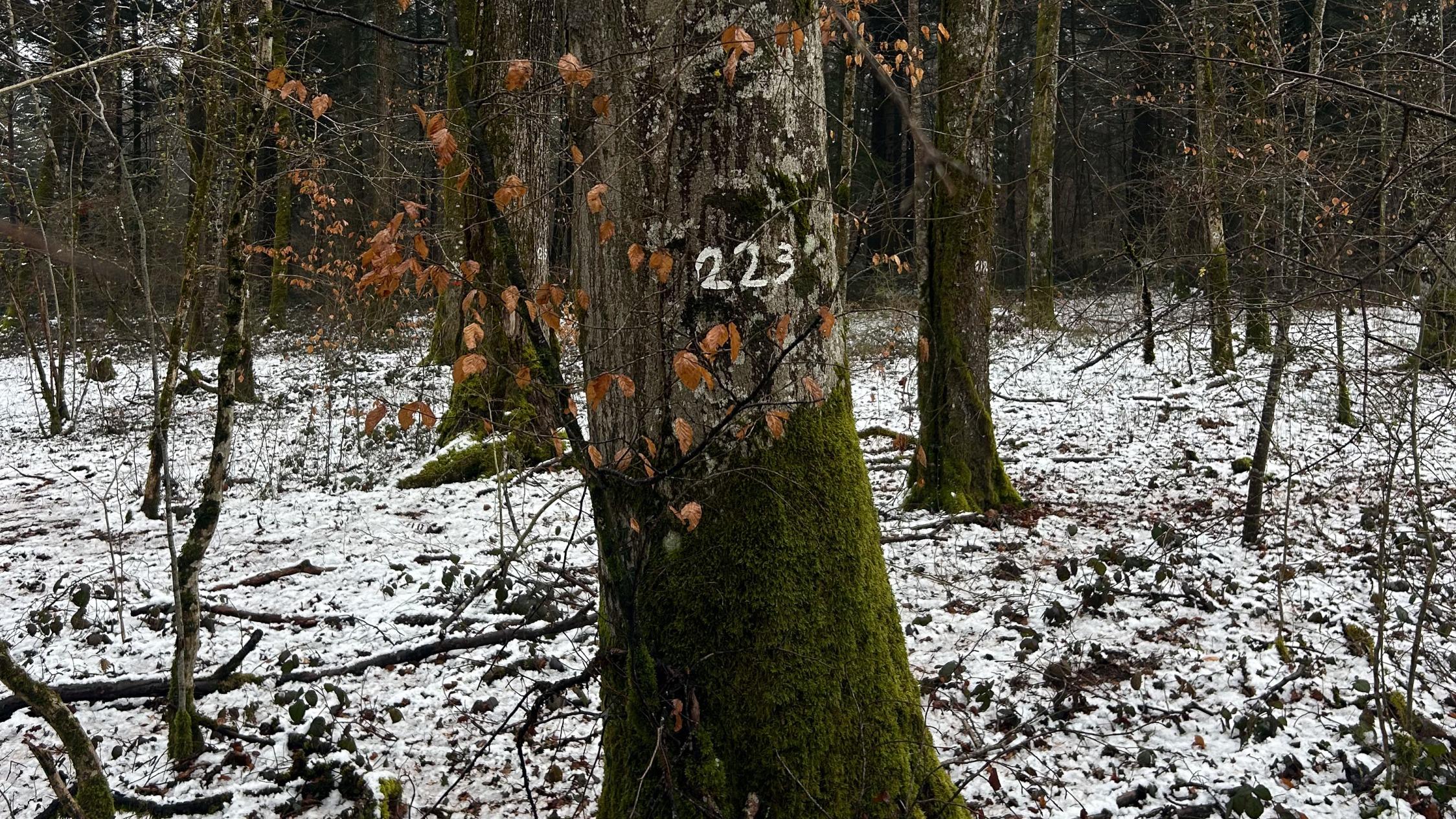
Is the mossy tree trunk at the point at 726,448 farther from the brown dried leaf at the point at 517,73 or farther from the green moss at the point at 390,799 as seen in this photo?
the green moss at the point at 390,799

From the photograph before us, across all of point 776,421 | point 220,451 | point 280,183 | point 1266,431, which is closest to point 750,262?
point 776,421

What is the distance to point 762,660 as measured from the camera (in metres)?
2.21

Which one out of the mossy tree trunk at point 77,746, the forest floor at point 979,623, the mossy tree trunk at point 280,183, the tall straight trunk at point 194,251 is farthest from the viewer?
the mossy tree trunk at point 280,183

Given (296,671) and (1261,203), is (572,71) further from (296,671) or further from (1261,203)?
(1261,203)

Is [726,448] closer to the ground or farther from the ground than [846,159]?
closer to the ground

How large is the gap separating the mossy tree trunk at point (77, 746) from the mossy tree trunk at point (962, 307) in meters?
4.97

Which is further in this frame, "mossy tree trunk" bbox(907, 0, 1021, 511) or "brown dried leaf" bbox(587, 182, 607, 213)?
"mossy tree trunk" bbox(907, 0, 1021, 511)

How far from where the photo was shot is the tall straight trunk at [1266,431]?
4.24 meters

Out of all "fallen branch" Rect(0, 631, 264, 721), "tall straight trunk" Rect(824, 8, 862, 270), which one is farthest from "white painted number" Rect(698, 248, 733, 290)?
"fallen branch" Rect(0, 631, 264, 721)

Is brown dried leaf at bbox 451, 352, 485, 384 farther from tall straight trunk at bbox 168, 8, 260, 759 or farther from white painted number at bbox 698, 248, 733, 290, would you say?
tall straight trunk at bbox 168, 8, 260, 759

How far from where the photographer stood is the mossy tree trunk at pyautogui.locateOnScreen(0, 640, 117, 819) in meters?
2.52

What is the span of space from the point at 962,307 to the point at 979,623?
2.59 meters

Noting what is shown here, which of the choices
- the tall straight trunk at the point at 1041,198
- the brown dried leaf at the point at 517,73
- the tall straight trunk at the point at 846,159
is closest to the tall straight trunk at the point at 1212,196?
the tall straight trunk at the point at 846,159

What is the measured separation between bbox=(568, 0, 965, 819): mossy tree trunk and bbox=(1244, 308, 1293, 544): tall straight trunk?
290cm
